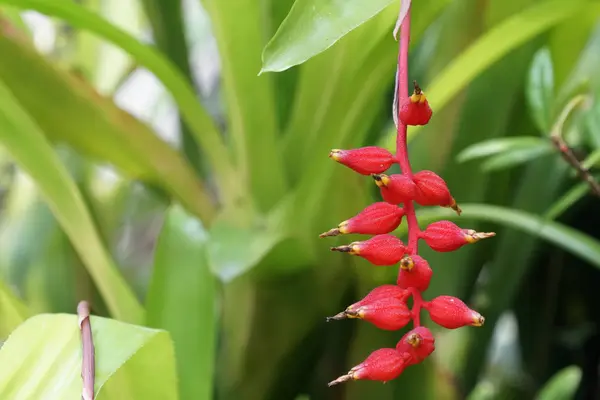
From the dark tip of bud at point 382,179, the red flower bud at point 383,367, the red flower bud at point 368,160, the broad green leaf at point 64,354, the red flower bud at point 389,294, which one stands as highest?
the broad green leaf at point 64,354

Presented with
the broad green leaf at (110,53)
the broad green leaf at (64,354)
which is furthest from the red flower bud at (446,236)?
the broad green leaf at (110,53)

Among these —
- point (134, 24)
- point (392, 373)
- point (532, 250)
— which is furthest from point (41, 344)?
point (134, 24)

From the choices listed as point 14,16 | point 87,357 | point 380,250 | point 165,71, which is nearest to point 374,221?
point 380,250

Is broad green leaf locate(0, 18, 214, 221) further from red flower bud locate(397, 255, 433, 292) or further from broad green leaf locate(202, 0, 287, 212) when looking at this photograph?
red flower bud locate(397, 255, 433, 292)

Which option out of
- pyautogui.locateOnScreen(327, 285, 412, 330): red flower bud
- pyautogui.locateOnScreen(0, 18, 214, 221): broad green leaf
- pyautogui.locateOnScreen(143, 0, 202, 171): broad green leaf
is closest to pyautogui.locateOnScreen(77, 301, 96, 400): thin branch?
pyautogui.locateOnScreen(327, 285, 412, 330): red flower bud

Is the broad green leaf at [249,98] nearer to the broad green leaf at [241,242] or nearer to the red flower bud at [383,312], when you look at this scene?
the broad green leaf at [241,242]

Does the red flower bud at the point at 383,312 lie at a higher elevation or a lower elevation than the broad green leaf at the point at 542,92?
lower

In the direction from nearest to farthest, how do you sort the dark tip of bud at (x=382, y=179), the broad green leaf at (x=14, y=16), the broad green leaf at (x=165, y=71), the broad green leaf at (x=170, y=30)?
the dark tip of bud at (x=382, y=179) → the broad green leaf at (x=165, y=71) → the broad green leaf at (x=14, y=16) → the broad green leaf at (x=170, y=30)

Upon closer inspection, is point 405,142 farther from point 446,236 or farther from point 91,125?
point 91,125
